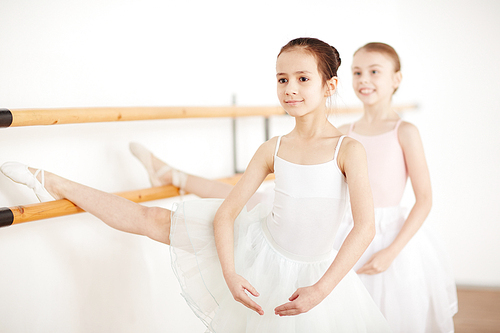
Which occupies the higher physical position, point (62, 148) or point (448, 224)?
point (62, 148)

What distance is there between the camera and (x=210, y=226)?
1.09 meters

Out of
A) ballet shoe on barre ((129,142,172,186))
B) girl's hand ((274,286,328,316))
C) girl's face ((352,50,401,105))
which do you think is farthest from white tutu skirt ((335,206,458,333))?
ballet shoe on barre ((129,142,172,186))

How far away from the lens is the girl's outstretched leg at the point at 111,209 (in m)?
1.14

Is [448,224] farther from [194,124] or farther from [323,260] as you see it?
[323,260]

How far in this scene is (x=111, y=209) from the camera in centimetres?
116

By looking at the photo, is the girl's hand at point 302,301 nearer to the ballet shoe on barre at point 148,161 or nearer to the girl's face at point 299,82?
the girl's face at point 299,82

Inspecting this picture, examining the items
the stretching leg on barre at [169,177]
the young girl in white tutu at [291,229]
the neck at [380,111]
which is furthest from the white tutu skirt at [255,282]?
the neck at [380,111]

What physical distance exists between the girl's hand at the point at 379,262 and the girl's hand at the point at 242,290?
1.38 ft

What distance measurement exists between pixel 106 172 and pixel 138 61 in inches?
13.6

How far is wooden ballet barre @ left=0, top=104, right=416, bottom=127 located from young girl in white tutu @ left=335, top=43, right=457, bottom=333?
0.39 metres

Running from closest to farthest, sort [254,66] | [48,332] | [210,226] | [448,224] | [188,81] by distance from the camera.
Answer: [210,226]
[48,332]
[188,81]
[254,66]
[448,224]

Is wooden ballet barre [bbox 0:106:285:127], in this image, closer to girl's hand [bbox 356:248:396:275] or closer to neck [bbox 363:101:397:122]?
neck [bbox 363:101:397:122]

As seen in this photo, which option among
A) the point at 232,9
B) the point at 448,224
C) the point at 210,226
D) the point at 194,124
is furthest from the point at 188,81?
the point at 448,224

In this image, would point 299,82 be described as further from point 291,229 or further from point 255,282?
point 255,282
